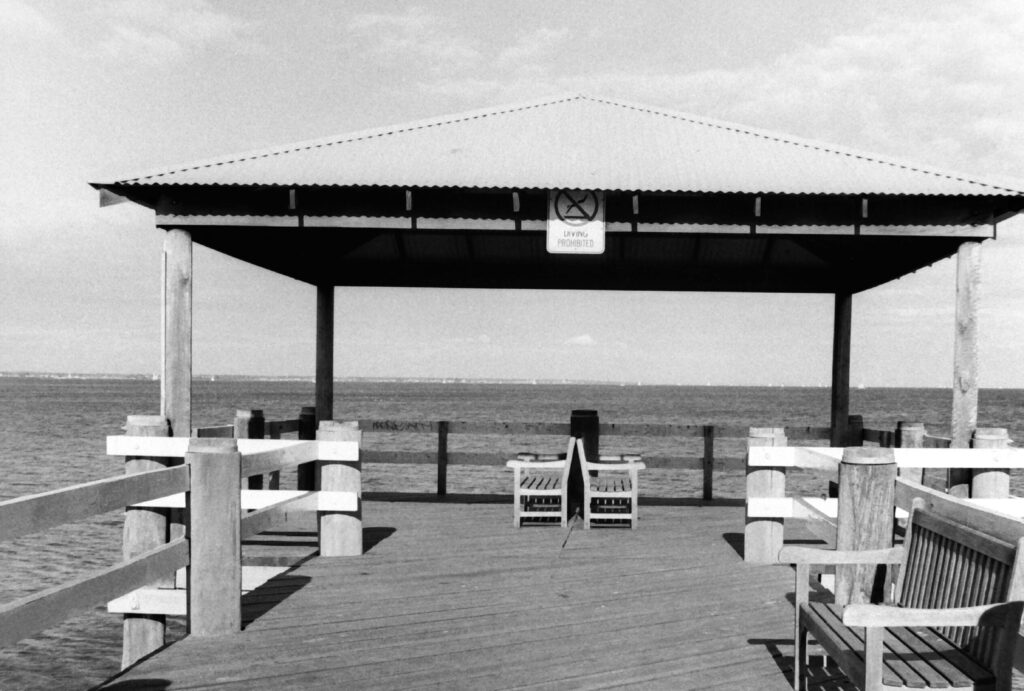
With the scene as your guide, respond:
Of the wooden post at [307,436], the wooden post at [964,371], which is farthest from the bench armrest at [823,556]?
the wooden post at [307,436]

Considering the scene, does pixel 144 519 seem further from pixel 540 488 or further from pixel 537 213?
pixel 537 213

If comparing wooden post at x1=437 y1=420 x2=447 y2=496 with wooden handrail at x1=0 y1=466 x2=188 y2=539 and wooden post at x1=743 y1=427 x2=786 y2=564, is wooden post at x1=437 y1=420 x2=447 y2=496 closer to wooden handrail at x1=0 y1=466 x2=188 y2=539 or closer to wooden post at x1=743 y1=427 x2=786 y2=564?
wooden post at x1=743 y1=427 x2=786 y2=564

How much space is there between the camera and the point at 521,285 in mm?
11797

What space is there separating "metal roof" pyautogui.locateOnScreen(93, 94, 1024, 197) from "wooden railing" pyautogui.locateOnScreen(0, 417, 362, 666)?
2384mm

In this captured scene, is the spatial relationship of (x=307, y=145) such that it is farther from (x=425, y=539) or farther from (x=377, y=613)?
(x=377, y=613)

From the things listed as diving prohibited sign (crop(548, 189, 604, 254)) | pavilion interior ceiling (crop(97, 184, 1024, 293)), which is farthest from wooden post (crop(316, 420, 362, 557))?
diving prohibited sign (crop(548, 189, 604, 254))

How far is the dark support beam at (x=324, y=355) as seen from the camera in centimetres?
1142

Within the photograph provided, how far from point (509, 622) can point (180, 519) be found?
363 cm

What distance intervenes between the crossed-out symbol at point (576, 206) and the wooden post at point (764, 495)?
2368 millimetres

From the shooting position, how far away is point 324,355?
450 inches

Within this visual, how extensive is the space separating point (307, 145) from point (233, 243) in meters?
1.27

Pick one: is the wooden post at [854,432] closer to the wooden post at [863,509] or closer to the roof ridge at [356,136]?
the wooden post at [863,509]

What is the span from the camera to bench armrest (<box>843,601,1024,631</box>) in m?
3.02

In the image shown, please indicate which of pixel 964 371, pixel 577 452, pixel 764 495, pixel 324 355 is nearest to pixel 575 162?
pixel 577 452
